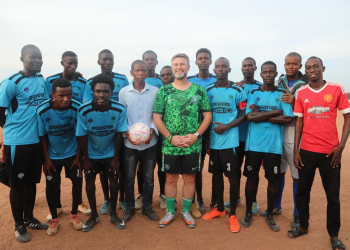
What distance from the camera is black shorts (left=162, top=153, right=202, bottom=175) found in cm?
431

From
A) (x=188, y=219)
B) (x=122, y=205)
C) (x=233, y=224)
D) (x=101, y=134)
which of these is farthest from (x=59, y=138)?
(x=233, y=224)

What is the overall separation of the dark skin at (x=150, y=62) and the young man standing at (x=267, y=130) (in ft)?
7.48

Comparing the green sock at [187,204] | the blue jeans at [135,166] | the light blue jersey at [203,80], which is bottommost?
the green sock at [187,204]

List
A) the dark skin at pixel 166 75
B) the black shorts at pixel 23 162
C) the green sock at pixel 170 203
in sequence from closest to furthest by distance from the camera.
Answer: the black shorts at pixel 23 162 → the green sock at pixel 170 203 → the dark skin at pixel 166 75

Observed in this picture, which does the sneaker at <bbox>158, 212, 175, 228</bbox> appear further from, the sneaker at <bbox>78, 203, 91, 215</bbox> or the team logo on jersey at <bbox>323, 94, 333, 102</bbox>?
the team logo on jersey at <bbox>323, 94, 333, 102</bbox>

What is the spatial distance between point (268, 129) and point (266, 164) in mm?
581

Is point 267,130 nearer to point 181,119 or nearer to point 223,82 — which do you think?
point 223,82

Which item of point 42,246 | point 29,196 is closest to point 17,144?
point 29,196

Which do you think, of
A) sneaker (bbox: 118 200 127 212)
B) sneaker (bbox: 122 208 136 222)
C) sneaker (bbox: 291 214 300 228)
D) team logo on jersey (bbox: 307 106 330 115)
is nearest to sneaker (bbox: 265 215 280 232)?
sneaker (bbox: 291 214 300 228)

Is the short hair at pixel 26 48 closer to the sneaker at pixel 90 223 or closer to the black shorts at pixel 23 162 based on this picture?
the black shorts at pixel 23 162

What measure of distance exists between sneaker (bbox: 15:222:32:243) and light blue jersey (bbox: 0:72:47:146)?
134 centimetres

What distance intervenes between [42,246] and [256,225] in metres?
3.47

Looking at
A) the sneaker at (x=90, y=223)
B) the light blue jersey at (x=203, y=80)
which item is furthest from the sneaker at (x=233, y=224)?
the light blue jersey at (x=203, y=80)

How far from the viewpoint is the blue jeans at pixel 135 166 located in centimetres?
450
